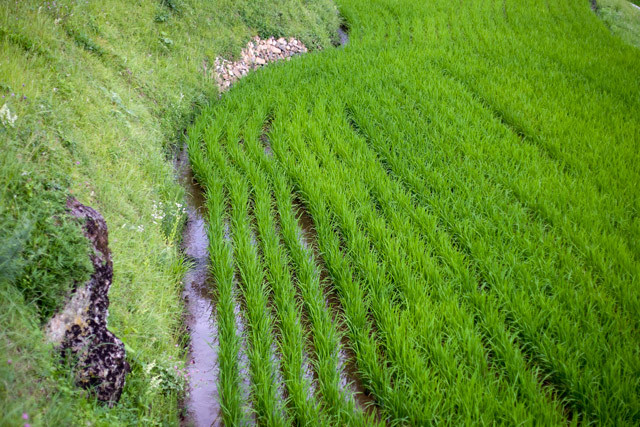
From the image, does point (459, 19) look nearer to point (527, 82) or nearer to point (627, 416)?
point (527, 82)

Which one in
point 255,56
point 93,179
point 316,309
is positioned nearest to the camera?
point 316,309

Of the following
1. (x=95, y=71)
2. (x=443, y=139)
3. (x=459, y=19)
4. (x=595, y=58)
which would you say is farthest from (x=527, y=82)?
(x=95, y=71)

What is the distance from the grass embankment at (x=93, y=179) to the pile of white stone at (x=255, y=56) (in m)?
0.33

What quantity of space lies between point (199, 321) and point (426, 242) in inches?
77.2

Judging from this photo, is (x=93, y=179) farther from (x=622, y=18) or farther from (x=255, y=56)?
(x=622, y=18)

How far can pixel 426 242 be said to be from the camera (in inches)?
156

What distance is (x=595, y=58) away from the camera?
764 centimetres

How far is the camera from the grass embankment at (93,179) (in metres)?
2.17

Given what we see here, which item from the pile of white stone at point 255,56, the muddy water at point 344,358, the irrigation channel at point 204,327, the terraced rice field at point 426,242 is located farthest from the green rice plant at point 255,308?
the pile of white stone at point 255,56

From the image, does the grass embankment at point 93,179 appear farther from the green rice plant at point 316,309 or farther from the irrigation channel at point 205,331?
the green rice plant at point 316,309

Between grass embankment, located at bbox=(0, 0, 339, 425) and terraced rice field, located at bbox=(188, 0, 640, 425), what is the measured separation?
406 mm

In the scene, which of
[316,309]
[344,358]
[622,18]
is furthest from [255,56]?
[622,18]

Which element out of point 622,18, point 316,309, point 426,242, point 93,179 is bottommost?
point 316,309

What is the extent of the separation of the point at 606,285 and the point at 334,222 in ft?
7.17
